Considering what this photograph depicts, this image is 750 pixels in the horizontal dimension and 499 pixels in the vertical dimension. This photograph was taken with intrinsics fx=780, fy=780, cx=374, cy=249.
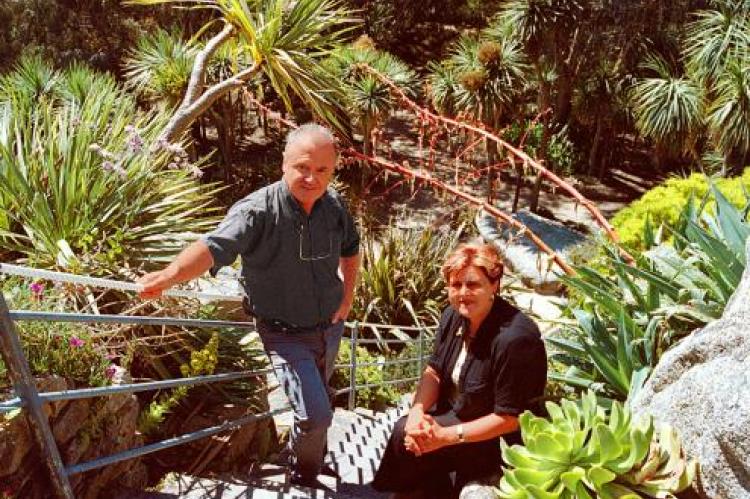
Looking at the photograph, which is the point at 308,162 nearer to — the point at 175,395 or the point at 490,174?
the point at 175,395

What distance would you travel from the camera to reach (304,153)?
2967mm

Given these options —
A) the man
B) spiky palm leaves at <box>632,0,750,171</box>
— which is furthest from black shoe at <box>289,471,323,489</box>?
spiky palm leaves at <box>632,0,750,171</box>

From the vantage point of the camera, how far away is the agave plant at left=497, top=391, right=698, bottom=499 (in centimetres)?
191

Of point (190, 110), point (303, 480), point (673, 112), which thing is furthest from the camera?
point (673, 112)

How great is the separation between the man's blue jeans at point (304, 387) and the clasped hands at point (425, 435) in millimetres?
420

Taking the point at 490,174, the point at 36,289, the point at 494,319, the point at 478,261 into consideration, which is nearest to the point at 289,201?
the point at 478,261

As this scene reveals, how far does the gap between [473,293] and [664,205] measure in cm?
293

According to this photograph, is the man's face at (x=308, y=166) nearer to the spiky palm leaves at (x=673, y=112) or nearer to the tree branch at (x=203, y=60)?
the tree branch at (x=203, y=60)

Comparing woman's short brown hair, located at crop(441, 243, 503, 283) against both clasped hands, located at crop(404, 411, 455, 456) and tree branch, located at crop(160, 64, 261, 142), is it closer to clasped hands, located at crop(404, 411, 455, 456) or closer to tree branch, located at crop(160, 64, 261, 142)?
clasped hands, located at crop(404, 411, 455, 456)

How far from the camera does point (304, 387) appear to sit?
299 cm

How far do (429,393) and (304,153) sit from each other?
1.02 m

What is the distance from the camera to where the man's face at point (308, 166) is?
117 inches

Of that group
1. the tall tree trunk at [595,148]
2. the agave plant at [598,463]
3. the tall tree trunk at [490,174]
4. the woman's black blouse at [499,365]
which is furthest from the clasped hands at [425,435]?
the tall tree trunk at [595,148]

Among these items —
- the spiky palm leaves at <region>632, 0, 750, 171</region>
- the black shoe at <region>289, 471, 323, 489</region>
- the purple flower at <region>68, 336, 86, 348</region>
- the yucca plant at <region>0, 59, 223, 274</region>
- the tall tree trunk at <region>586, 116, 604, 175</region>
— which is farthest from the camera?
the tall tree trunk at <region>586, 116, 604, 175</region>
